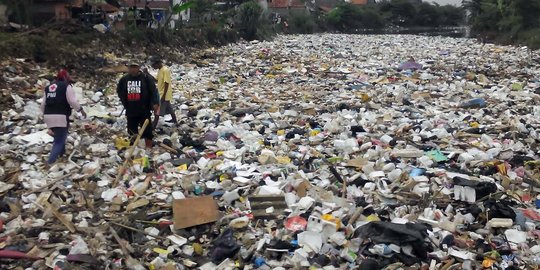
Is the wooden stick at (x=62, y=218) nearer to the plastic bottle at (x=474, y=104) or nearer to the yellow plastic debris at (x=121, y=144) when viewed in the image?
the yellow plastic debris at (x=121, y=144)

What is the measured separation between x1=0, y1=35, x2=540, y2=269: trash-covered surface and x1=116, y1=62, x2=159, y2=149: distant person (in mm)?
423

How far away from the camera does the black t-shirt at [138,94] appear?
6.56 metres

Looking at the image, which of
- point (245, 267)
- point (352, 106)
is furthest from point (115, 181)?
point (352, 106)

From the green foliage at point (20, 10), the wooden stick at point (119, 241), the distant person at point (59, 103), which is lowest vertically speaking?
the wooden stick at point (119, 241)

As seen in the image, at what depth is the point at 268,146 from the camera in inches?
281

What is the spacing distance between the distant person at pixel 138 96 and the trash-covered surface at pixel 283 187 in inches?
16.7

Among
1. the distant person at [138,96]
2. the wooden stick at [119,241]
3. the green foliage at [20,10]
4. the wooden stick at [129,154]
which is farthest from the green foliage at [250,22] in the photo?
the wooden stick at [119,241]

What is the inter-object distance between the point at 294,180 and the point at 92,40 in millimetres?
10671

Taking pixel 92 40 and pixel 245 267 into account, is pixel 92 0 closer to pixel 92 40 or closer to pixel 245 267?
pixel 92 40

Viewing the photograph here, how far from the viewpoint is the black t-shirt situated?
6.56 m

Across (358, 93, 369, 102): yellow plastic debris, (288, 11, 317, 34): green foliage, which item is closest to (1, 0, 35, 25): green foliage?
(358, 93, 369, 102): yellow plastic debris

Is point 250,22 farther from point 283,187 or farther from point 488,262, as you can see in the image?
point 488,262

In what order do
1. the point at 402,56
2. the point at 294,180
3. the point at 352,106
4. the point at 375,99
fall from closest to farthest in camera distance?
the point at 294,180 < the point at 352,106 < the point at 375,99 < the point at 402,56

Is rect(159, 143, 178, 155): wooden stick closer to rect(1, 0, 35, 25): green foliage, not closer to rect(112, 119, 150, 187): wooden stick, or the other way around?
rect(112, 119, 150, 187): wooden stick
